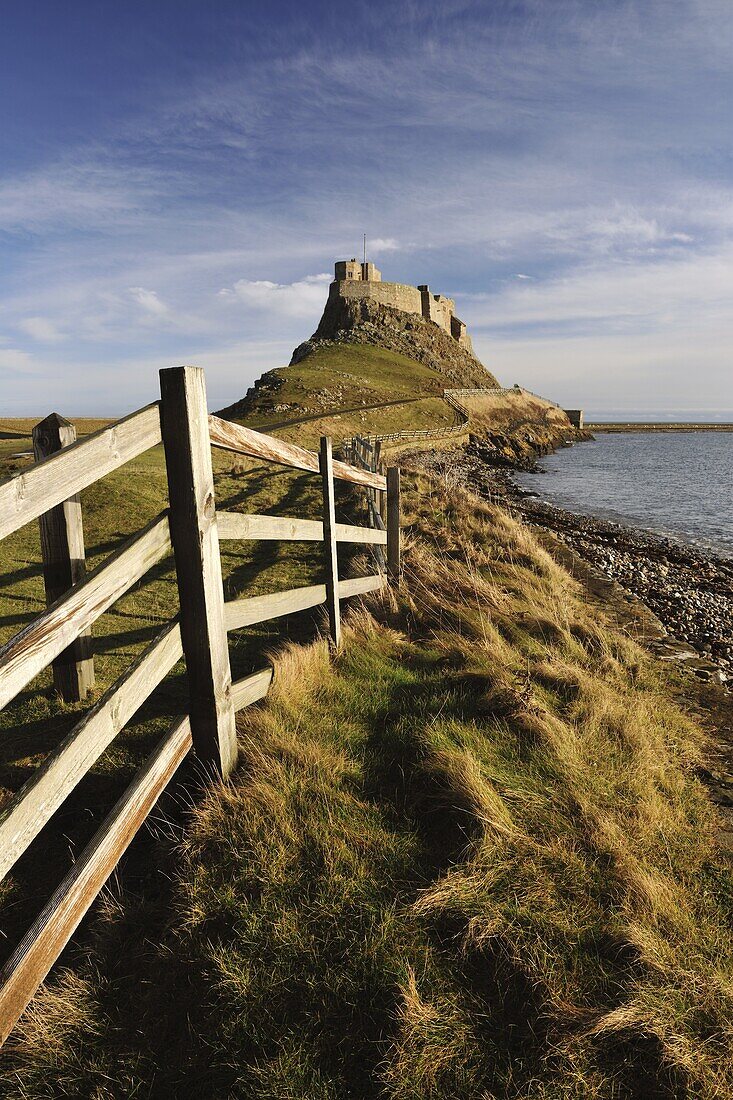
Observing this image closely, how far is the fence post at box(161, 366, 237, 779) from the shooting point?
3.19 m

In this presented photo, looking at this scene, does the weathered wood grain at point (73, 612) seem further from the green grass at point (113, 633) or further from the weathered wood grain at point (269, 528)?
the green grass at point (113, 633)

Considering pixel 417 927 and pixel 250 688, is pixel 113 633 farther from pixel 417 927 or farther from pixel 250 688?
pixel 417 927

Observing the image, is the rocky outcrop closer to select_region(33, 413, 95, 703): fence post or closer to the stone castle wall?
the stone castle wall

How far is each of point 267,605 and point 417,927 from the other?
2.50 metres

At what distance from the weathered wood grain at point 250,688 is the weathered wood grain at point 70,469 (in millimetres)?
1827

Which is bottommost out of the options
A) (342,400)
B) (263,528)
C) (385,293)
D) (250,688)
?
(250,688)

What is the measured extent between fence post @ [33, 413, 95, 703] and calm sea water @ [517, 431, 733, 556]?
18.3 metres

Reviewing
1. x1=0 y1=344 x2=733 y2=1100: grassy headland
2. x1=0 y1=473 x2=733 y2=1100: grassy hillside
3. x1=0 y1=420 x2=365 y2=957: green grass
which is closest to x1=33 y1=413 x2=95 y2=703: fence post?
x1=0 y1=420 x2=365 y2=957: green grass

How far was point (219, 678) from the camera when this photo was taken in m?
3.58

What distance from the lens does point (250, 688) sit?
4238 millimetres

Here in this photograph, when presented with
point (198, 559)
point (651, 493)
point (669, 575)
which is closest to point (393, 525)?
point (198, 559)

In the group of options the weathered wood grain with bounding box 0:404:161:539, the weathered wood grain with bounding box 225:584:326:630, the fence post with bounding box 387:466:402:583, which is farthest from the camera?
the fence post with bounding box 387:466:402:583

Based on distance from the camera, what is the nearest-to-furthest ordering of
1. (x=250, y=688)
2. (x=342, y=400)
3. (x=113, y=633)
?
(x=250, y=688)
(x=113, y=633)
(x=342, y=400)

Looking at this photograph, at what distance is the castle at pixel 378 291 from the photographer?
89.9m
